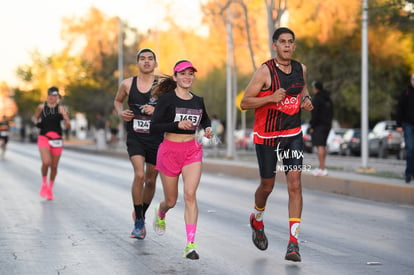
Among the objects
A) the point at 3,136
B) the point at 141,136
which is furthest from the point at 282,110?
the point at 3,136

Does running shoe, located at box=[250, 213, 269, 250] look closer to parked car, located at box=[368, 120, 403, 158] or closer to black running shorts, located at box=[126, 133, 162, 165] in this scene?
black running shorts, located at box=[126, 133, 162, 165]

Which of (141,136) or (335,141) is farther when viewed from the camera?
(335,141)

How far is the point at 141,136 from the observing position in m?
8.99

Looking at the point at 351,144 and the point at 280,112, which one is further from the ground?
the point at 280,112

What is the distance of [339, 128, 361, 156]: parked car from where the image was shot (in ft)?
127

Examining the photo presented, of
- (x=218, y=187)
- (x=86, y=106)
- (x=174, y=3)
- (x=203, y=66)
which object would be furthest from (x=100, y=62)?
(x=218, y=187)

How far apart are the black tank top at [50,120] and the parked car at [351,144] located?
26.3 metres

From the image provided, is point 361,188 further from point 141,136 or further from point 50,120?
point 141,136

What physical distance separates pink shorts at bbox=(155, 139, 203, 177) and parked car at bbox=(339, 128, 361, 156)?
103 feet

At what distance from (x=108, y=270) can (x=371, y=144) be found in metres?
31.7

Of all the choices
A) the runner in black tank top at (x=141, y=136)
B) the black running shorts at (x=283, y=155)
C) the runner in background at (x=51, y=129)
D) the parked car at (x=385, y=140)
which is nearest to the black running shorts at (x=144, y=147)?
the runner in black tank top at (x=141, y=136)

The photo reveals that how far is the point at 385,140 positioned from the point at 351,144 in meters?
2.59

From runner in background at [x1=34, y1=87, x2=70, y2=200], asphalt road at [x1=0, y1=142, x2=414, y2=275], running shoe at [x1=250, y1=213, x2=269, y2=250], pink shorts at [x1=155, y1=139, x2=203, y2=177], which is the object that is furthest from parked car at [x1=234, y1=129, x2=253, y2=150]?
pink shorts at [x1=155, y1=139, x2=203, y2=177]

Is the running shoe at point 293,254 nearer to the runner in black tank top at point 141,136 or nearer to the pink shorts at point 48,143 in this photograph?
the runner in black tank top at point 141,136
